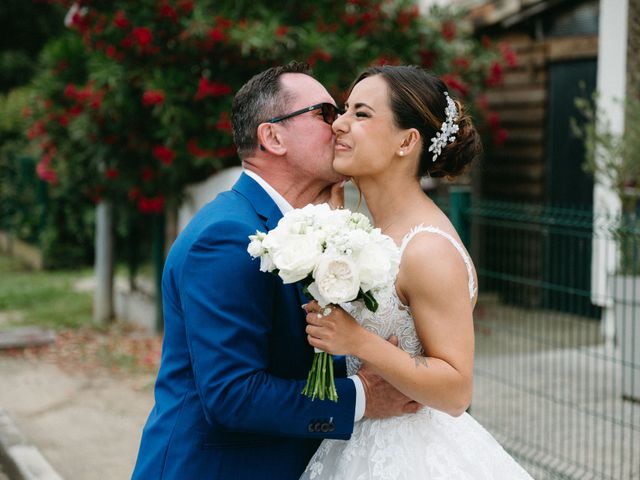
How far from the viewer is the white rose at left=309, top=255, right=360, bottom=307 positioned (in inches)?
83.0

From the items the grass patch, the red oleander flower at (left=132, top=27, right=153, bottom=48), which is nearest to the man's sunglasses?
the red oleander flower at (left=132, top=27, right=153, bottom=48)

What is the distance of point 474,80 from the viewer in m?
9.16

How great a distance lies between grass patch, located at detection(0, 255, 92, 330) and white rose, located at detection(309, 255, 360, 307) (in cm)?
804

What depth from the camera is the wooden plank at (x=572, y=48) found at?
362 inches

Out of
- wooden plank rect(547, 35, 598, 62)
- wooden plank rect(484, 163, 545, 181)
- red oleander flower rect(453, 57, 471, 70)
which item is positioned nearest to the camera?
red oleander flower rect(453, 57, 471, 70)

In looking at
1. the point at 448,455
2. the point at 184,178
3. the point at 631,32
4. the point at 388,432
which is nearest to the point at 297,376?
the point at 388,432

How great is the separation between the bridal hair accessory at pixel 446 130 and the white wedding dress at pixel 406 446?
30cm

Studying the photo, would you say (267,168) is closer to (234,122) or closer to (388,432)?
(234,122)

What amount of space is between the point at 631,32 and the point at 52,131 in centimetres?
602

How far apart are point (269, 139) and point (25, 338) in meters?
7.02

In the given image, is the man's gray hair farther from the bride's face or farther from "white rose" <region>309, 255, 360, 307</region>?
"white rose" <region>309, 255, 360, 307</region>

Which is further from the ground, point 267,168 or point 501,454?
point 267,168

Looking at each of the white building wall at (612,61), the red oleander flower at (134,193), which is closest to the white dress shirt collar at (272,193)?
the red oleander flower at (134,193)

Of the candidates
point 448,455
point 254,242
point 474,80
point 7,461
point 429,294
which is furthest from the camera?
point 474,80
